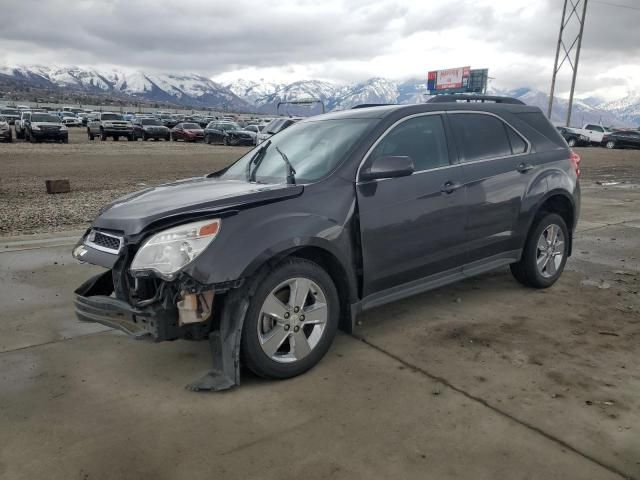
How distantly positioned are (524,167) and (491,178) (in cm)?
51

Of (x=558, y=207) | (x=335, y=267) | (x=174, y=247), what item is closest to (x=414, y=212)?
(x=335, y=267)

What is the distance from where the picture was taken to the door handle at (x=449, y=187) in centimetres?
425

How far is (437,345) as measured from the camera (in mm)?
3994

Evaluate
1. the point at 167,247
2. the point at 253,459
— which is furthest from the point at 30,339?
the point at 253,459

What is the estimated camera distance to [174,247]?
320 centimetres

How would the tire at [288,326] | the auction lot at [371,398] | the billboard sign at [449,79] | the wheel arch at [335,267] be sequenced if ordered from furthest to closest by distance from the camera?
the billboard sign at [449,79]
the wheel arch at [335,267]
the tire at [288,326]
the auction lot at [371,398]

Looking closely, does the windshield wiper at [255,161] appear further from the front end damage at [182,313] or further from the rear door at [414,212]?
the front end damage at [182,313]

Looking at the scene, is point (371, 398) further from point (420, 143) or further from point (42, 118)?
point (42, 118)

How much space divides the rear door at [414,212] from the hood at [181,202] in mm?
638

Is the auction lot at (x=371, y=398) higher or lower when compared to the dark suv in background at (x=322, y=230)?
lower

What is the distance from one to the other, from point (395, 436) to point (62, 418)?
182 cm

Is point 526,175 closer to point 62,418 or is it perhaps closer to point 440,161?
point 440,161

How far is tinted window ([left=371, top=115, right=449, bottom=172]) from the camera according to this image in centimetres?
411

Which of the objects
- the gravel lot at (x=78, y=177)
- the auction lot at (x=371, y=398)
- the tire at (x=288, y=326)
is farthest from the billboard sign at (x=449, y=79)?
the tire at (x=288, y=326)
